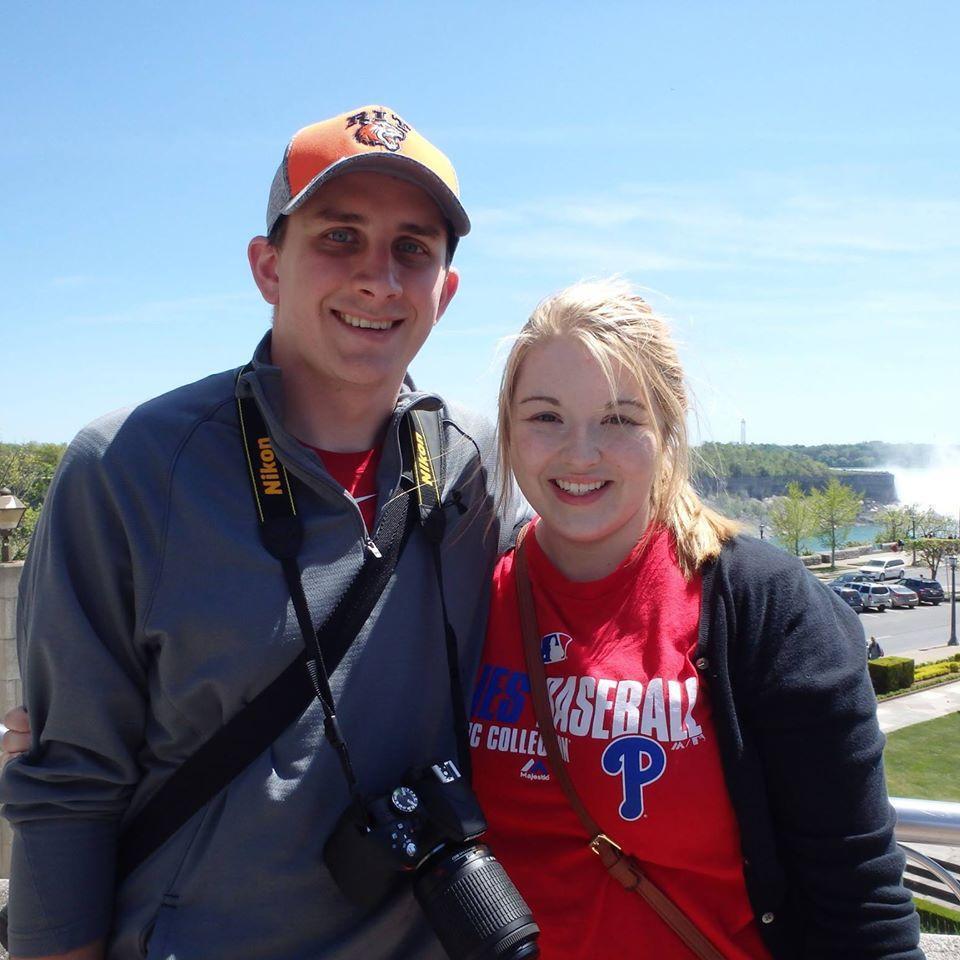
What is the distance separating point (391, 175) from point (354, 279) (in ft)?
0.94

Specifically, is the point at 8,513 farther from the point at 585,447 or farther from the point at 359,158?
the point at 585,447

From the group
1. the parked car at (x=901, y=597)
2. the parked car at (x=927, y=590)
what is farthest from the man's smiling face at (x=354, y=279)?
the parked car at (x=927, y=590)

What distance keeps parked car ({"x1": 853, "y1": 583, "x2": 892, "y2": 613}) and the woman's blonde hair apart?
1570 inches

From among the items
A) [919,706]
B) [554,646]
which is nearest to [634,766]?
[554,646]

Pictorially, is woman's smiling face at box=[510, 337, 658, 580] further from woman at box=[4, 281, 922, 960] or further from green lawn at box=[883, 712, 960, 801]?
green lawn at box=[883, 712, 960, 801]

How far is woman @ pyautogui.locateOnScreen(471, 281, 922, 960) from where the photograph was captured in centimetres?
199

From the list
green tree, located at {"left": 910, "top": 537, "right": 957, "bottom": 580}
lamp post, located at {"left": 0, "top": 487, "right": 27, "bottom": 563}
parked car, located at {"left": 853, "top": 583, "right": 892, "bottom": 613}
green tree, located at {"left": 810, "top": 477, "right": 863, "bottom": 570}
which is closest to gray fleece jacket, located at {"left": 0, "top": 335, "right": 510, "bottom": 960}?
lamp post, located at {"left": 0, "top": 487, "right": 27, "bottom": 563}

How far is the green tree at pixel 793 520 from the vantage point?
2156 inches

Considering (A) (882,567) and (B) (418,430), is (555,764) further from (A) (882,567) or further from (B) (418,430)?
(A) (882,567)

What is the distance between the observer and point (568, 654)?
226cm

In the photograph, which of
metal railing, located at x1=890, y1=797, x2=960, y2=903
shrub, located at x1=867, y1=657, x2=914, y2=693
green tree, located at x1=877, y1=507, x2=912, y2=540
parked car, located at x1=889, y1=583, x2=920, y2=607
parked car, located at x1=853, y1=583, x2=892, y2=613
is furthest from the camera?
green tree, located at x1=877, y1=507, x2=912, y2=540

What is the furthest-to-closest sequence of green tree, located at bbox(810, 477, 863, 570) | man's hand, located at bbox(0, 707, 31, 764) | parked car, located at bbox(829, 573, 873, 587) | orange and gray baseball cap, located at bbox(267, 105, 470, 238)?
green tree, located at bbox(810, 477, 863, 570)
parked car, located at bbox(829, 573, 873, 587)
orange and gray baseball cap, located at bbox(267, 105, 470, 238)
man's hand, located at bbox(0, 707, 31, 764)

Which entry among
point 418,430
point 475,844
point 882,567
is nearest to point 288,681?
point 475,844

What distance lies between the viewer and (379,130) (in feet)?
7.66
